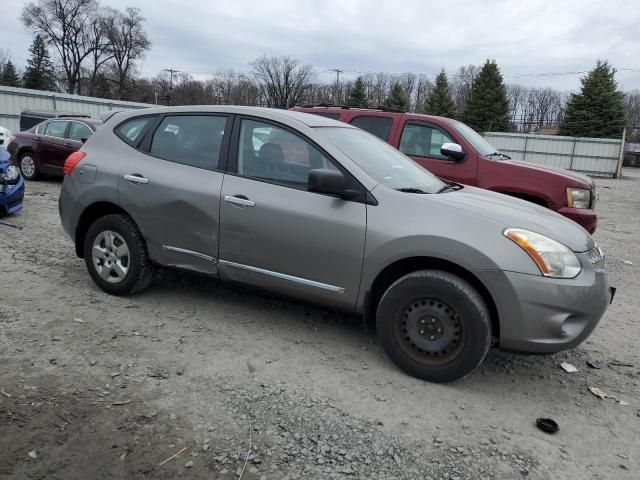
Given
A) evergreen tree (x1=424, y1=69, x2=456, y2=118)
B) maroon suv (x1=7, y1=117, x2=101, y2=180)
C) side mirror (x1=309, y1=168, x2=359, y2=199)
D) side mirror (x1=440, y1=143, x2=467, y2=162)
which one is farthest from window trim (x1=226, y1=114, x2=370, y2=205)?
evergreen tree (x1=424, y1=69, x2=456, y2=118)

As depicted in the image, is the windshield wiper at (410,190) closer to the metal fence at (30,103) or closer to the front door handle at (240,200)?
the front door handle at (240,200)

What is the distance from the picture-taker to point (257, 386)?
3238 millimetres

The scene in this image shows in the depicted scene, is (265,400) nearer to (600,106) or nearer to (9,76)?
(600,106)

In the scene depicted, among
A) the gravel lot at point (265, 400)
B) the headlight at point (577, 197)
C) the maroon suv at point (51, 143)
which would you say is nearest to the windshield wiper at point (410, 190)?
the gravel lot at point (265, 400)

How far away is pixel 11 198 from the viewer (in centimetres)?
739

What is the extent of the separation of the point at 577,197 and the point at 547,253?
145 inches

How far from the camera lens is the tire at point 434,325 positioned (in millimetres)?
3180

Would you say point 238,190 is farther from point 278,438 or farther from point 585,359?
point 585,359

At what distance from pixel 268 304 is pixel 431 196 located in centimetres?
184

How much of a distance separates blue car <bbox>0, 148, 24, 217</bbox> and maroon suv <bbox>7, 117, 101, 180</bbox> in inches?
155

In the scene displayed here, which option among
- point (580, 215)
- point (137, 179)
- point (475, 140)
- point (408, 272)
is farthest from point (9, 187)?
point (580, 215)

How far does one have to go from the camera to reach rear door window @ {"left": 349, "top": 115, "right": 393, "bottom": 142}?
7285 millimetres

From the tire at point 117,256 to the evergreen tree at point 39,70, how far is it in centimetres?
7009

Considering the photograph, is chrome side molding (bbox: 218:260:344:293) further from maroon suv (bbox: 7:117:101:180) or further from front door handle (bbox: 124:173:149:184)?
maroon suv (bbox: 7:117:101:180)
